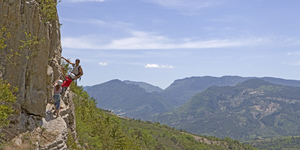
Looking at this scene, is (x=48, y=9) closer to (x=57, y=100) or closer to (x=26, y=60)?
(x=26, y=60)

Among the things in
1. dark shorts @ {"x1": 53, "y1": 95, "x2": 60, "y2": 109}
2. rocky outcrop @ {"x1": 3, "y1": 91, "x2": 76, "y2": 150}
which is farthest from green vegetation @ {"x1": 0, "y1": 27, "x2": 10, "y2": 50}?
rocky outcrop @ {"x1": 3, "y1": 91, "x2": 76, "y2": 150}

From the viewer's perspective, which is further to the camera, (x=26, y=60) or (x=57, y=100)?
(x=57, y=100)

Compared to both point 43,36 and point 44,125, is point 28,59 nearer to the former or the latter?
point 43,36

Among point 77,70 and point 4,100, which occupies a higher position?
point 77,70

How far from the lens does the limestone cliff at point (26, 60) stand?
49.6 feet

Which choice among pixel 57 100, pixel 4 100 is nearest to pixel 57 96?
pixel 57 100

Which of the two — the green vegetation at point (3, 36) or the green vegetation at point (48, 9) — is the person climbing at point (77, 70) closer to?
the green vegetation at point (48, 9)

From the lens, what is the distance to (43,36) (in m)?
16.5

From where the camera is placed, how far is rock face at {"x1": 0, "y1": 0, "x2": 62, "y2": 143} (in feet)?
49.6

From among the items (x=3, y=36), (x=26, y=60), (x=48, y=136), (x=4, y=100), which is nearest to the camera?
(x=4, y=100)

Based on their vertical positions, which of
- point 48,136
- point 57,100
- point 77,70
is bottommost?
point 48,136

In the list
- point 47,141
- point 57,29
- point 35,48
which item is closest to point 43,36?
point 35,48

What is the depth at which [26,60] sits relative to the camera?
15.7 meters

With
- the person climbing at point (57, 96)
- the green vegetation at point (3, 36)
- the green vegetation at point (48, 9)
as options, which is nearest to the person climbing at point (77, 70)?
the person climbing at point (57, 96)
